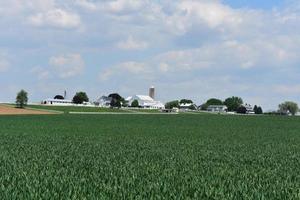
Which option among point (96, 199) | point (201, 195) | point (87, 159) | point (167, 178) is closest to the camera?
point (96, 199)

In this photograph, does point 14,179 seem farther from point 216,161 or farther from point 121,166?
point 216,161

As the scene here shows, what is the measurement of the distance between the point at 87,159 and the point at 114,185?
29.0 feet

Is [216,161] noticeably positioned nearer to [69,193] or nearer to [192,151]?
[192,151]

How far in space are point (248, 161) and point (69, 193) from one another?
13.5 meters

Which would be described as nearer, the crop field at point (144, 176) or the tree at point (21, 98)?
the crop field at point (144, 176)

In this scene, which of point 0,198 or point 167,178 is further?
point 167,178

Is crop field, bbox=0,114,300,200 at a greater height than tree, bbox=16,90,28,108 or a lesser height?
lesser

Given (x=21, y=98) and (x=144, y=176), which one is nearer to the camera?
(x=144, y=176)

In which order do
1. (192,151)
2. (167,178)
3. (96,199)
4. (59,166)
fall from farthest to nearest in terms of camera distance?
(192,151), (59,166), (167,178), (96,199)

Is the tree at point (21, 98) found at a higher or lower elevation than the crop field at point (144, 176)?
higher

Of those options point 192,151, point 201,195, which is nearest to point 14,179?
point 201,195

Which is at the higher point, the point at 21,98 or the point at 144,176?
the point at 21,98

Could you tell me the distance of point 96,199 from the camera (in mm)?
13891

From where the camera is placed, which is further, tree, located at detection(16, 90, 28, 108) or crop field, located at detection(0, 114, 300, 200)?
tree, located at detection(16, 90, 28, 108)
